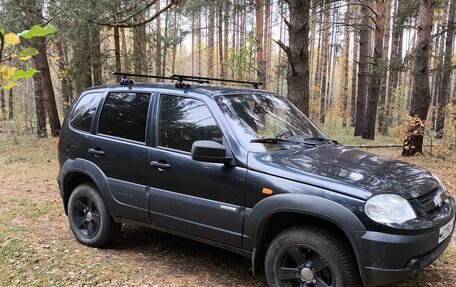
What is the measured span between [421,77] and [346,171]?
956 centimetres

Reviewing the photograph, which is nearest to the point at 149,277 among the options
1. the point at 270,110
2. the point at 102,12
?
the point at 270,110

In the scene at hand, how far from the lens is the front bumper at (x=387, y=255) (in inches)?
121

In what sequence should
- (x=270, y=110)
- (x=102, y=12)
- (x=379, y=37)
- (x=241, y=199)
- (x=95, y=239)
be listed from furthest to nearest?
(x=379, y=37) → (x=102, y=12) → (x=95, y=239) → (x=270, y=110) → (x=241, y=199)

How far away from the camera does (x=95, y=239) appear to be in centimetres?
505

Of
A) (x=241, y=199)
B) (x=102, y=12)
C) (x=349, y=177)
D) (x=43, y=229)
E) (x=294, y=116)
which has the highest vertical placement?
(x=102, y=12)

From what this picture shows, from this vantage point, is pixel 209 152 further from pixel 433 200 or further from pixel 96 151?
pixel 433 200

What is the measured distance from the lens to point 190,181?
4086mm

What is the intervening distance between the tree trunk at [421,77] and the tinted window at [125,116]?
8725mm

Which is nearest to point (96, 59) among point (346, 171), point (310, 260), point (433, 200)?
point (346, 171)

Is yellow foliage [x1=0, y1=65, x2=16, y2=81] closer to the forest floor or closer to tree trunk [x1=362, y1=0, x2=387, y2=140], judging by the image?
the forest floor

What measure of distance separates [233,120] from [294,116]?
1.03 metres

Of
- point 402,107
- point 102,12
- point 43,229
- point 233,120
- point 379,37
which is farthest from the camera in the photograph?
point 402,107

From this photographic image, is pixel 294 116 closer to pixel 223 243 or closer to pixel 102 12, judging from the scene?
pixel 223 243

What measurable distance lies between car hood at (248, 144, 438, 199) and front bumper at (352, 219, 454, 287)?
0.33 metres
